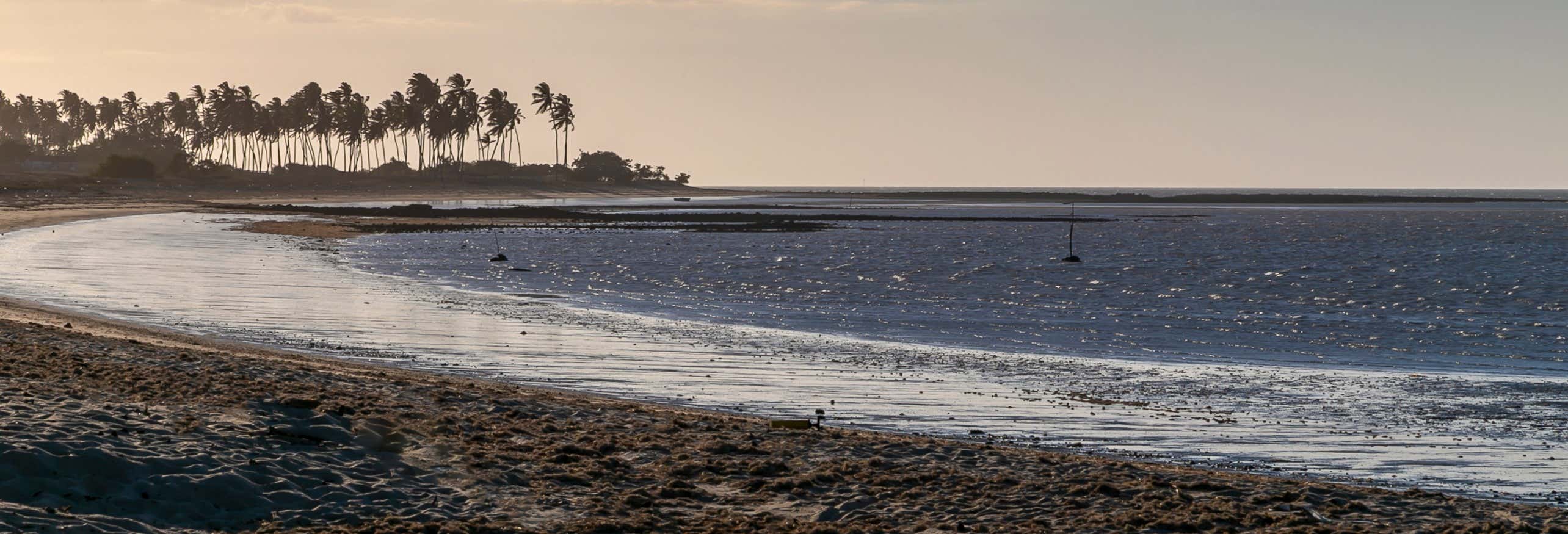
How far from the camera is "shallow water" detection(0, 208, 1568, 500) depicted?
55.5 feet

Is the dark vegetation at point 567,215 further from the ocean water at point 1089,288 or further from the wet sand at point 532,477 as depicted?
the wet sand at point 532,477

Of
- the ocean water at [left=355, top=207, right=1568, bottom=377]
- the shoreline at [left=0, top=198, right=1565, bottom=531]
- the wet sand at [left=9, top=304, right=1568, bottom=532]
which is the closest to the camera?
the wet sand at [left=9, top=304, right=1568, bottom=532]

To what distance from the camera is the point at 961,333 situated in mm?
30328

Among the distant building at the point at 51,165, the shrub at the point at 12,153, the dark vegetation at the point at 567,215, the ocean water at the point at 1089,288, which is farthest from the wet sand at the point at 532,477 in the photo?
the shrub at the point at 12,153

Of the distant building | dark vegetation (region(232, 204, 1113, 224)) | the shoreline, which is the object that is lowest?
dark vegetation (region(232, 204, 1113, 224))

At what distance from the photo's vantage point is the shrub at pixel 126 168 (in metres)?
138

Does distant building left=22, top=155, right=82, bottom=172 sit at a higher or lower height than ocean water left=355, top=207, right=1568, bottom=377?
higher

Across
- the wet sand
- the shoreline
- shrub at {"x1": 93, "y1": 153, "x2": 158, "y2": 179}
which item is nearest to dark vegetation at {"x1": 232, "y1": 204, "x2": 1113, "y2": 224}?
shrub at {"x1": 93, "y1": 153, "x2": 158, "y2": 179}

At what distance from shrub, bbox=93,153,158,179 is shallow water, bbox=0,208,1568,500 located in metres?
81.6

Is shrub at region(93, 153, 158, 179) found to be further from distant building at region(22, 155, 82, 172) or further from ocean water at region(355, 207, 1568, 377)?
ocean water at region(355, 207, 1568, 377)

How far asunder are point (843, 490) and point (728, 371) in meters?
9.24

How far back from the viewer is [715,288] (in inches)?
1714

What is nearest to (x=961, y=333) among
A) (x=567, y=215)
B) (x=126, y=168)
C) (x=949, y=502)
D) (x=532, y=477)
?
(x=949, y=502)

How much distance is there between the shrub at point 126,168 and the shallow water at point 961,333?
268 ft
